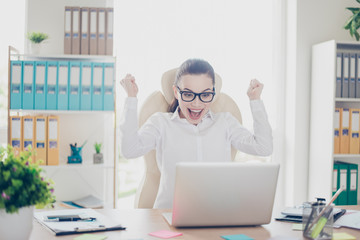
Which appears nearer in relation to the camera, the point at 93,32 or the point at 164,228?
the point at 164,228

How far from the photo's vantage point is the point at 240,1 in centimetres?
341

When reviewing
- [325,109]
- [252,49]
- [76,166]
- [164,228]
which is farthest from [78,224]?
[252,49]

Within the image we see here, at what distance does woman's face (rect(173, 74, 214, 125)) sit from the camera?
1.92 meters

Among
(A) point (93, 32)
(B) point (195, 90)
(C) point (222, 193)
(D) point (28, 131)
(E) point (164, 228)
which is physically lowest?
(E) point (164, 228)

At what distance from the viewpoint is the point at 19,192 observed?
99 cm

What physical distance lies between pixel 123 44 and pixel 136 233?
2.18m

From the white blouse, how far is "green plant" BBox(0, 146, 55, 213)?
850 mm

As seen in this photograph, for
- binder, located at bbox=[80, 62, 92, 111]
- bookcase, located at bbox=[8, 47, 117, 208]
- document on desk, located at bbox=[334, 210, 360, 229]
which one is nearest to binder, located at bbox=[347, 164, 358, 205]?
document on desk, located at bbox=[334, 210, 360, 229]

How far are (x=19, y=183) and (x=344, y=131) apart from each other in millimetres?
2658

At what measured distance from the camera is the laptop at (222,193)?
49.4 inches

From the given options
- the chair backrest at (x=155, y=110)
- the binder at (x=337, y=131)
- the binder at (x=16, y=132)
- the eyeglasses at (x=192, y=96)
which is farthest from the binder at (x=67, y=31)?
the binder at (x=337, y=131)

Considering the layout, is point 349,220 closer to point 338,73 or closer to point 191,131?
point 191,131

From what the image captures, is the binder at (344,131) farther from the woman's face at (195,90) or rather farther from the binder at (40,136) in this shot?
the binder at (40,136)

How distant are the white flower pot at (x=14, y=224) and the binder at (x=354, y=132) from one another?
2.64 metres
